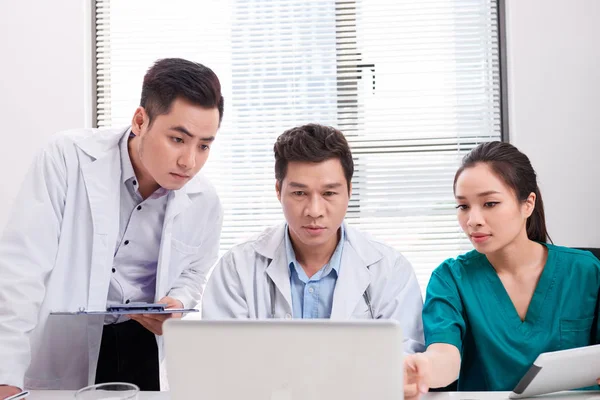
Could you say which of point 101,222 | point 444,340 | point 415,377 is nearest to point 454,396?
point 415,377

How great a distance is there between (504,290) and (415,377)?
1.59ft

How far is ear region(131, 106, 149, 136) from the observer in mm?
1666

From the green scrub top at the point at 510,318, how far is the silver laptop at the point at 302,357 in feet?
2.12

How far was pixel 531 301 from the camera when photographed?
1.56 m

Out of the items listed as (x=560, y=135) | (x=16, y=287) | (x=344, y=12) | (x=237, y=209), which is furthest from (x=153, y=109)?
(x=560, y=135)

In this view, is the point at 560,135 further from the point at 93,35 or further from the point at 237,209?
the point at 93,35

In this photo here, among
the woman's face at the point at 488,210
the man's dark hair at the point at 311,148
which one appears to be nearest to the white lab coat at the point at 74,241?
the man's dark hair at the point at 311,148

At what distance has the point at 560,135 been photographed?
106 inches

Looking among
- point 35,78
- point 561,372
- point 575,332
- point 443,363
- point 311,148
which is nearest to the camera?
point 561,372

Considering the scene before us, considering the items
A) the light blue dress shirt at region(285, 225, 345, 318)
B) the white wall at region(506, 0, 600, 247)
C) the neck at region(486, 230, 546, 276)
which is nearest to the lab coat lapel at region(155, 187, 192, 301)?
the light blue dress shirt at region(285, 225, 345, 318)

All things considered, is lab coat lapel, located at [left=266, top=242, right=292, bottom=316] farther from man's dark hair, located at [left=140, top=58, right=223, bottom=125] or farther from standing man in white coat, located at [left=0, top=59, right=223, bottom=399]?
man's dark hair, located at [left=140, top=58, right=223, bottom=125]

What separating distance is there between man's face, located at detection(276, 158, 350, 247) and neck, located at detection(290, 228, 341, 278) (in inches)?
2.4

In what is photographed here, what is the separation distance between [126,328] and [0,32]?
2.05m

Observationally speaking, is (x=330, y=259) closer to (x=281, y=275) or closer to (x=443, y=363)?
(x=281, y=275)
